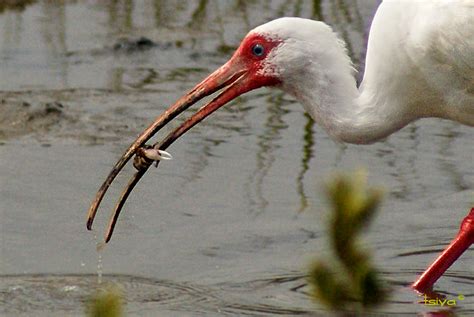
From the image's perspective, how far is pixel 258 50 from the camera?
5.91 metres

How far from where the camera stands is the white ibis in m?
5.57

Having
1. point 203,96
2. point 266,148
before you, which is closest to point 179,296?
point 203,96

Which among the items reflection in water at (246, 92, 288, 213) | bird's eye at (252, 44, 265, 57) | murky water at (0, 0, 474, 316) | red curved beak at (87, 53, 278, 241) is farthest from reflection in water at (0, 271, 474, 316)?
reflection in water at (246, 92, 288, 213)

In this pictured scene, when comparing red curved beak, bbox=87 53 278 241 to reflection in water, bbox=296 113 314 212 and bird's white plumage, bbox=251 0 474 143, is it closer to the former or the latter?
bird's white plumage, bbox=251 0 474 143

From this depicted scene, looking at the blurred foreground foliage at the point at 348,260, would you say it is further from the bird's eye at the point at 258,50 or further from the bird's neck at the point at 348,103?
the bird's eye at the point at 258,50

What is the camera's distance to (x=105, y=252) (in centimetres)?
673

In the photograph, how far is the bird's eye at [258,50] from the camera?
589 centimetres

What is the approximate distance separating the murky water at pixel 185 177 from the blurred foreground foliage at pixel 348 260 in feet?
9.18

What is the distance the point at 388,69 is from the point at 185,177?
8.81 feet

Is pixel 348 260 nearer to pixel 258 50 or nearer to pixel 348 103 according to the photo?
pixel 348 103

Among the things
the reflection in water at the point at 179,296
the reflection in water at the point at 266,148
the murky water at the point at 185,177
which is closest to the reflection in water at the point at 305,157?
the murky water at the point at 185,177

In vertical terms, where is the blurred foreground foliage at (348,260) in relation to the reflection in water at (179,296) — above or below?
above

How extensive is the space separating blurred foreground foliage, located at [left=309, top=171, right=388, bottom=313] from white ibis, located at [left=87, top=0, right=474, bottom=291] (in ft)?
12.9

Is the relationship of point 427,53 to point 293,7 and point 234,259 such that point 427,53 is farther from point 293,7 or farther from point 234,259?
point 293,7
